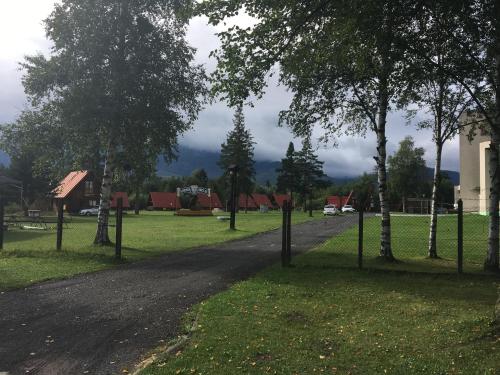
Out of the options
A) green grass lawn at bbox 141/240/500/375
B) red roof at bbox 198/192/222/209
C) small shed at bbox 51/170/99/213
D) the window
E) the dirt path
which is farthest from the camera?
red roof at bbox 198/192/222/209

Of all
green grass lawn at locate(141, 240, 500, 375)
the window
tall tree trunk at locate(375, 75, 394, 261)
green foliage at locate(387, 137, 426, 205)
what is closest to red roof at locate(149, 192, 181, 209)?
the window

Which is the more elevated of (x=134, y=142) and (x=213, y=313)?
(x=134, y=142)

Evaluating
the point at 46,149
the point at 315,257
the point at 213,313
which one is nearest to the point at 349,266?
the point at 315,257

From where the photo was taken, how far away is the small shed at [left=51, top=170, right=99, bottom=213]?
74625mm

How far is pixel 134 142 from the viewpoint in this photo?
751 inches

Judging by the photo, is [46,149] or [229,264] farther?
[46,149]

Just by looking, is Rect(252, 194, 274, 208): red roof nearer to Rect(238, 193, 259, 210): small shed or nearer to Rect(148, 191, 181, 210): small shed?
Rect(238, 193, 259, 210): small shed

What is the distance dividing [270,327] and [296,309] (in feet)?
4.03

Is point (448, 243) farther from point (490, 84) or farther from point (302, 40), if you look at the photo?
point (302, 40)

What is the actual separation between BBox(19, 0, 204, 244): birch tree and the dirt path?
22.3ft

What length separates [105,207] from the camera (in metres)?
19.2

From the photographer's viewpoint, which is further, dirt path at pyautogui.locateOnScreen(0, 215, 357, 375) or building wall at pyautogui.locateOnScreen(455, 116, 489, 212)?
building wall at pyautogui.locateOnScreen(455, 116, 489, 212)

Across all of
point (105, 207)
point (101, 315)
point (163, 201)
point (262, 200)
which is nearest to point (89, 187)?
point (163, 201)

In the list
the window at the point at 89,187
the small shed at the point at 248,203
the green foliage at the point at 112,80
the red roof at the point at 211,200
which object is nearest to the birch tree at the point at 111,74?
the green foliage at the point at 112,80
